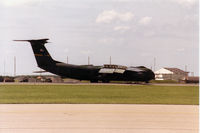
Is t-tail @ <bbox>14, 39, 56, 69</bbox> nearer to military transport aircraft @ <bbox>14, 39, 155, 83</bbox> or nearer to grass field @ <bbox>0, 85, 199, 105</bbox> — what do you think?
military transport aircraft @ <bbox>14, 39, 155, 83</bbox>

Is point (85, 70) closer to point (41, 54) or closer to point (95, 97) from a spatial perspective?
point (41, 54)

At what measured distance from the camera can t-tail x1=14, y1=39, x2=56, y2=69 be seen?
5416 cm

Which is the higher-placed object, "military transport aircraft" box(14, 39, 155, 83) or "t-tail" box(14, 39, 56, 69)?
"t-tail" box(14, 39, 56, 69)
